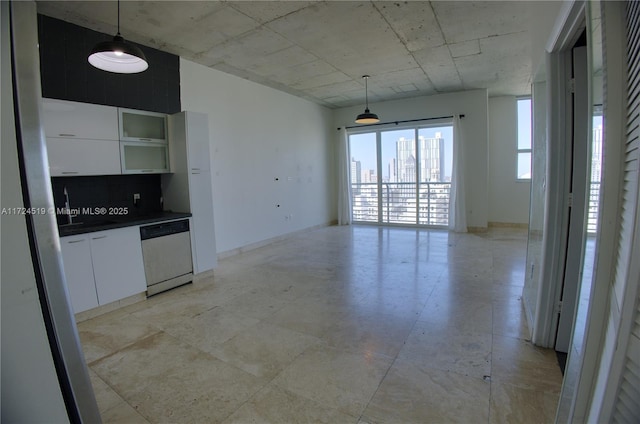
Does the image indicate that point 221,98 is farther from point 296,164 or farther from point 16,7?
point 16,7

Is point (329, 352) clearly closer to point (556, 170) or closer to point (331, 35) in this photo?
point (556, 170)

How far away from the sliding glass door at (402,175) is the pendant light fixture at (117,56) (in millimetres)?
5867

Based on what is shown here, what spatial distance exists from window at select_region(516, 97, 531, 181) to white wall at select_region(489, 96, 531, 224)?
0.08 m

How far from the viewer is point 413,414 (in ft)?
5.68

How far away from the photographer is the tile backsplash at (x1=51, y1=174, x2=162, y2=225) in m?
3.38

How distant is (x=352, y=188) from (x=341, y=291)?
4975mm

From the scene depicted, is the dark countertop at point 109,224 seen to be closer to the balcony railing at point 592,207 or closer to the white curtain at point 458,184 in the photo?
the balcony railing at point 592,207

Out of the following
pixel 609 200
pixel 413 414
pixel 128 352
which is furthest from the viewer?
pixel 128 352

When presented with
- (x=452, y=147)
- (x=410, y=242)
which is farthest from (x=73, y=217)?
(x=452, y=147)

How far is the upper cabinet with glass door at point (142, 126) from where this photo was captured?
3604 millimetres

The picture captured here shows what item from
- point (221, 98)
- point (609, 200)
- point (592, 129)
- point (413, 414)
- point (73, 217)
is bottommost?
point (413, 414)

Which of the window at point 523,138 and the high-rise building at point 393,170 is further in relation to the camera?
the high-rise building at point 393,170

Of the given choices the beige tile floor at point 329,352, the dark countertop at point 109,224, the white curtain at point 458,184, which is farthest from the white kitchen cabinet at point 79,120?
the white curtain at point 458,184

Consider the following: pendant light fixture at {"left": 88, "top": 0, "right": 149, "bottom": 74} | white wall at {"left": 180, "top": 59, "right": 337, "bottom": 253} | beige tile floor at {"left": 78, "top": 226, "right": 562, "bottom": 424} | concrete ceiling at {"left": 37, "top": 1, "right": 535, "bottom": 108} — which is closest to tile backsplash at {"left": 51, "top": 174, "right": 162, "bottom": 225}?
white wall at {"left": 180, "top": 59, "right": 337, "bottom": 253}
